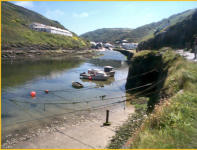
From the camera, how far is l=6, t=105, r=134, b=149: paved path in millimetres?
12375

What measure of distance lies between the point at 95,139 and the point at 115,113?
19.5ft

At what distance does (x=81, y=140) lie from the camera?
13062 mm

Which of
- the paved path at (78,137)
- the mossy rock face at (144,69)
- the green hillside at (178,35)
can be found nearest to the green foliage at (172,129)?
the paved path at (78,137)

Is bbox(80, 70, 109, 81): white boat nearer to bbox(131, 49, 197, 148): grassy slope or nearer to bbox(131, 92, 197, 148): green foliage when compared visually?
bbox(131, 49, 197, 148): grassy slope

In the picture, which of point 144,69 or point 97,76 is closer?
point 144,69

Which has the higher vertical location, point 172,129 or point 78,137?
point 172,129

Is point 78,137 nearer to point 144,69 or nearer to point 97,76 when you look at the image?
point 144,69

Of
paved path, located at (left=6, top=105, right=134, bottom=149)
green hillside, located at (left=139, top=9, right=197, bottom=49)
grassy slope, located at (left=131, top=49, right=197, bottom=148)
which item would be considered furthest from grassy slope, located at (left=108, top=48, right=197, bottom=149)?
green hillside, located at (left=139, top=9, right=197, bottom=49)

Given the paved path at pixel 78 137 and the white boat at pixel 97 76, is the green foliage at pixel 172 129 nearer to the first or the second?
the paved path at pixel 78 137

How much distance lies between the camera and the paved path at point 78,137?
12.4 m

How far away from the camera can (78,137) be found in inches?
532

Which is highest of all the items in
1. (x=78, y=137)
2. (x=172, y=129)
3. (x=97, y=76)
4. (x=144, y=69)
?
(x=144, y=69)

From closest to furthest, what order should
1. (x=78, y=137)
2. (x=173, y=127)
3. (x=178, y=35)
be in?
(x=173, y=127) → (x=78, y=137) → (x=178, y=35)

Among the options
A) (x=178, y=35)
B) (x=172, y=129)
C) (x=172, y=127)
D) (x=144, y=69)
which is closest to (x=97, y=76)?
(x=144, y=69)
